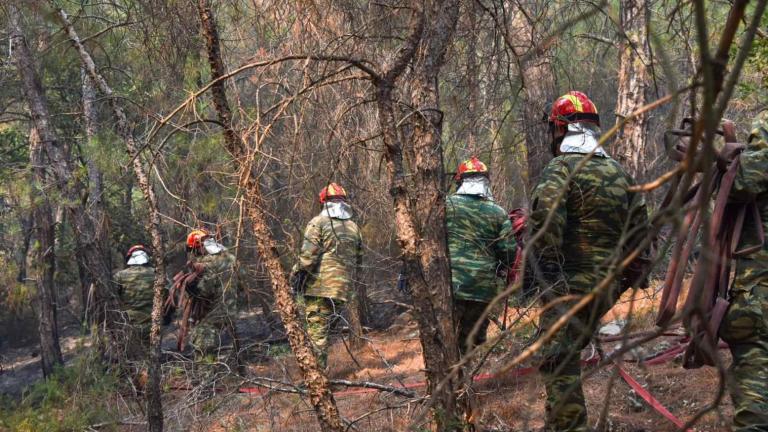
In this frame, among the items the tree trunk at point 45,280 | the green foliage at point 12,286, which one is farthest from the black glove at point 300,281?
the green foliage at point 12,286

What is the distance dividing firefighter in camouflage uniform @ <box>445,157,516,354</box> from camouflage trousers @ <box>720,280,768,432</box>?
89.3 inches

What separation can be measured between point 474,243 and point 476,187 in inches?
16.4

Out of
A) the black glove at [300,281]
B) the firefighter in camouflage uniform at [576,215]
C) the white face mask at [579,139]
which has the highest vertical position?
the white face mask at [579,139]

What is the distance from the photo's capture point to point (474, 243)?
539 centimetres

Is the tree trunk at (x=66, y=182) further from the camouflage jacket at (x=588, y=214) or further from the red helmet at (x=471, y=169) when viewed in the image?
the camouflage jacket at (x=588, y=214)

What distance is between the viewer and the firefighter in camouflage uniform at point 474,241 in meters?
5.33

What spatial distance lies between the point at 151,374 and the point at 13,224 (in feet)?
49.8

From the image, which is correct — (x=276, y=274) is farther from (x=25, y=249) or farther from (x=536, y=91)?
(x=25, y=249)

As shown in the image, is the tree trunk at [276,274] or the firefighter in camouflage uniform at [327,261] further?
the firefighter in camouflage uniform at [327,261]

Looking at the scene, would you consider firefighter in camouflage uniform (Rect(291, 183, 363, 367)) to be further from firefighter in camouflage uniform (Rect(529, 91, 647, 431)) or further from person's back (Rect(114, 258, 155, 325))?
firefighter in camouflage uniform (Rect(529, 91, 647, 431))

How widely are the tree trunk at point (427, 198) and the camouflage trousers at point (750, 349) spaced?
117 cm

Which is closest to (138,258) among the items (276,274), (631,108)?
(631,108)

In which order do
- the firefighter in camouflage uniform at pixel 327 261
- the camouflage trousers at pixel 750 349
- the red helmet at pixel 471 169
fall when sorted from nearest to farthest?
the camouflage trousers at pixel 750 349 < the red helmet at pixel 471 169 < the firefighter in camouflage uniform at pixel 327 261

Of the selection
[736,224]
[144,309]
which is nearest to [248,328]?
[144,309]
